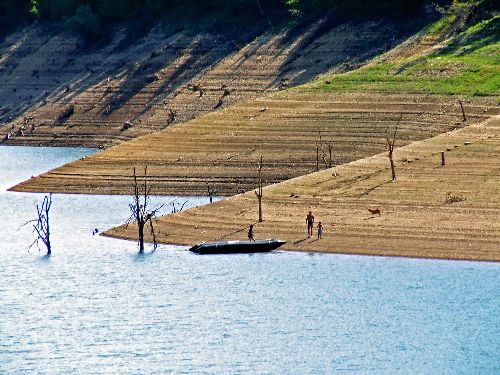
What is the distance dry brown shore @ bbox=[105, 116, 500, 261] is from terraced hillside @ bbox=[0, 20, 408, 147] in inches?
1150

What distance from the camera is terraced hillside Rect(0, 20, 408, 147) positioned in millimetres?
116375

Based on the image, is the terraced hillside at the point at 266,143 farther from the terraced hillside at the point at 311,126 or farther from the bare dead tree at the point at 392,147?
the bare dead tree at the point at 392,147

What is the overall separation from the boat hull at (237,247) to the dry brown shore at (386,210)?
72 centimetres

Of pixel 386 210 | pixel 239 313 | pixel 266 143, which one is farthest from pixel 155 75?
pixel 239 313

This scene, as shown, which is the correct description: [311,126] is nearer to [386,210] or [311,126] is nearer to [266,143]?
[266,143]

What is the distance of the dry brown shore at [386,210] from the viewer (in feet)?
243

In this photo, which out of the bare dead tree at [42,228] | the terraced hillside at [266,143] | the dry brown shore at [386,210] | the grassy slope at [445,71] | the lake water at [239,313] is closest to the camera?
the lake water at [239,313]

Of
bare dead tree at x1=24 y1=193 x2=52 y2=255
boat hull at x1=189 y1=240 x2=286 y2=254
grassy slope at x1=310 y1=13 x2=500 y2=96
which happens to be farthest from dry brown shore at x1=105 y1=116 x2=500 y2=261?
grassy slope at x1=310 y1=13 x2=500 y2=96

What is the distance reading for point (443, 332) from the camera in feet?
203

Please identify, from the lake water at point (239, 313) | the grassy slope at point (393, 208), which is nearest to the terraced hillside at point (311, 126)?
the grassy slope at point (393, 208)

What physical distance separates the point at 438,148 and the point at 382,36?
31.3 m

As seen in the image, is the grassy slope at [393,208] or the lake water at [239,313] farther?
the grassy slope at [393,208]

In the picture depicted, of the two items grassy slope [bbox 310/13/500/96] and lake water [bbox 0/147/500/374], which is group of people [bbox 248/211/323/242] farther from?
grassy slope [bbox 310/13/500/96]

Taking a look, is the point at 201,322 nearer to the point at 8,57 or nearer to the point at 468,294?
the point at 468,294
